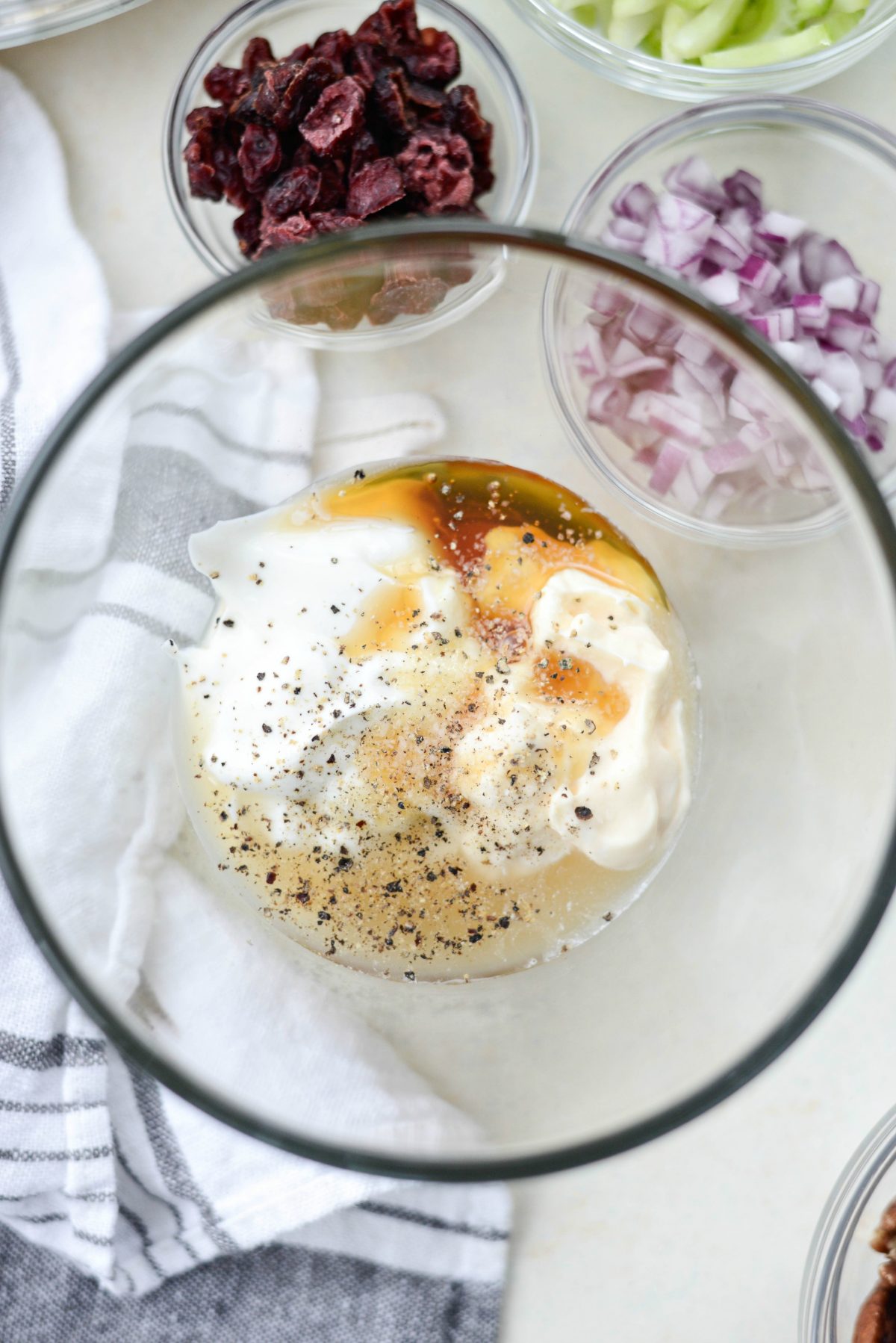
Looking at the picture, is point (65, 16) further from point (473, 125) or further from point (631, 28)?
point (631, 28)

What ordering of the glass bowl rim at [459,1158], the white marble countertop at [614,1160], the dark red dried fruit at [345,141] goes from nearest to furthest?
1. the glass bowl rim at [459,1158]
2. the dark red dried fruit at [345,141]
3. the white marble countertop at [614,1160]

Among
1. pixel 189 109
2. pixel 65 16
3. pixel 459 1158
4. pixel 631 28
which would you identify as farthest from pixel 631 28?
pixel 459 1158

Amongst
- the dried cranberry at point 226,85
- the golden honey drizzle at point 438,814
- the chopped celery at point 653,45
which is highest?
the chopped celery at point 653,45

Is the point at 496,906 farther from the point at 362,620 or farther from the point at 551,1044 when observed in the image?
the point at 362,620

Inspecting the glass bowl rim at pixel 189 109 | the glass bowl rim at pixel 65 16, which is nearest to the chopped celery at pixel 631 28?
the glass bowl rim at pixel 189 109

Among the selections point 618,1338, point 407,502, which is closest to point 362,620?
point 407,502

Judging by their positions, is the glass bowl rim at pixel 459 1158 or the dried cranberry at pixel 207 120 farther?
the dried cranberry at pixel 207 120

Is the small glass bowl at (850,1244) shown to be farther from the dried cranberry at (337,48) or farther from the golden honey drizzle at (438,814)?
the dried cranberry at (337,48)

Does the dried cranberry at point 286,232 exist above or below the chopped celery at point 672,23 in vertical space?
below
